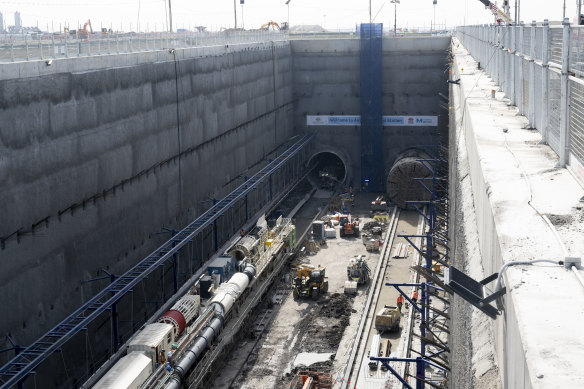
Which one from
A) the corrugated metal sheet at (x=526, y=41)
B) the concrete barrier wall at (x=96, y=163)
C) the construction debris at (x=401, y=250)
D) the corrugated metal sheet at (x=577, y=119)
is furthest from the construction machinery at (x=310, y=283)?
the corrugated metal sheet at (x=577, y=119)

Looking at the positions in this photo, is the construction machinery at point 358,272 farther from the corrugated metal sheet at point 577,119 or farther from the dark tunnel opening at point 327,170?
the corrugated metal sheet at point 577,119

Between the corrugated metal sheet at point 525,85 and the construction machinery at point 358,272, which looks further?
the construction machinery at point 358,272

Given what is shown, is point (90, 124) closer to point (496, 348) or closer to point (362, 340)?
point (362, 340)

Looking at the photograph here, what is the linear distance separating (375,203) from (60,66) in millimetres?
→ 27298

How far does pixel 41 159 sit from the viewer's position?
19297mm

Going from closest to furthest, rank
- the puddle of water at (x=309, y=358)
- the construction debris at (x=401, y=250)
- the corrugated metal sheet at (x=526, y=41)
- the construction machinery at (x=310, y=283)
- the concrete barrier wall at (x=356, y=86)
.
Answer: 1. the corrugated metal sheet at (x=526, y=41)
2. the puddle of water at (x=309, y=358)
3. the construction machinery at (x=310, y=283)
4. the construction debris at (x=401, y=250)
5. the concrete barrier wall at (x=356, y=86)

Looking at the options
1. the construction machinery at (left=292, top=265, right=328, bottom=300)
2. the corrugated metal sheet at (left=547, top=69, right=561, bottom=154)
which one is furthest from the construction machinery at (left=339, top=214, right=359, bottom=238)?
the corrugated metal sheet at (left=547, top=69, right=561, bottom=154)

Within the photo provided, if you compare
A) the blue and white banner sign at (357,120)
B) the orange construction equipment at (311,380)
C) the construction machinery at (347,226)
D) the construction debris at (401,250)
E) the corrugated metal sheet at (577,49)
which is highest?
the corrugated metal sheet at (577,49)

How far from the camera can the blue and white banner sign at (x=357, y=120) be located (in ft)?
160

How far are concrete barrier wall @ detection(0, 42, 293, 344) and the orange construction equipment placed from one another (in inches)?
256

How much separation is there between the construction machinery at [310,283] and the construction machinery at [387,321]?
3931mm

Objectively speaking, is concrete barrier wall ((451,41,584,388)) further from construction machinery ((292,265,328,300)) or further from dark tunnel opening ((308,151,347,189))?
dark tunnel opening ((308,151,347,189))

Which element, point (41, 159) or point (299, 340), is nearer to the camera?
point (41, 159)

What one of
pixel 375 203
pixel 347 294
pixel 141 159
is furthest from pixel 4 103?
pixel 375 203
